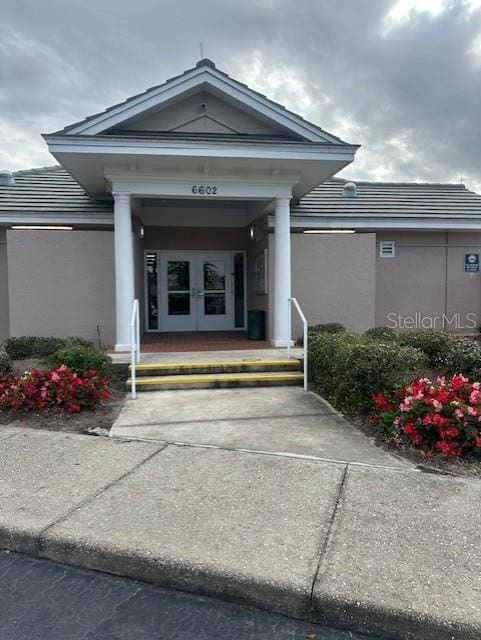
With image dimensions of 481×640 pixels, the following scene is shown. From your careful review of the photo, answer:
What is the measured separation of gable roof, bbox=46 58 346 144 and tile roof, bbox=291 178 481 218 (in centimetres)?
246

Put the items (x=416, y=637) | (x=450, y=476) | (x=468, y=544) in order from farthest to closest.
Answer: (x=450, y=476) < (x=468, y=544) < (x=416, y=637)

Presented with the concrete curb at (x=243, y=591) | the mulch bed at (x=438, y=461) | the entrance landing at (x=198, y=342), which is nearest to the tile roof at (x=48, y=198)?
the entrance landing at (x=198, y=342)

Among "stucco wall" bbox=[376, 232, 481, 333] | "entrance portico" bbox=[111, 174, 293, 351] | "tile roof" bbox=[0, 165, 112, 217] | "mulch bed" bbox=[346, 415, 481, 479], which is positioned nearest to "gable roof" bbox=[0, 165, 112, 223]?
"tile roof" bbox=[0, 165, 112, 217]

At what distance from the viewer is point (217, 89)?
8859 millimetres

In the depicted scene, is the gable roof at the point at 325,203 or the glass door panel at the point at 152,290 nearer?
the gable roof at the point at 325,203

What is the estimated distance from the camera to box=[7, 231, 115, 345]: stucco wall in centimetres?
980

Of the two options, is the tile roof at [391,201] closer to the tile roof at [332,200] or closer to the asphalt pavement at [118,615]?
the tile roof at [332,200]

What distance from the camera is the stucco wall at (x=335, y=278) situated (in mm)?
10609

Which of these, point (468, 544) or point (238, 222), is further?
point (238, 222)

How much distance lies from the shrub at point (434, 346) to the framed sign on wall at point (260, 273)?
3.81 m

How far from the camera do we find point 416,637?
2.31 meters

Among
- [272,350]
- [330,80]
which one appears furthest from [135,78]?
[272,350]

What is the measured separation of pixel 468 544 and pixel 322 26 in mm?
12140

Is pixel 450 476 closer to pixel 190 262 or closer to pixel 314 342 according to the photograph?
pixel 314 342
